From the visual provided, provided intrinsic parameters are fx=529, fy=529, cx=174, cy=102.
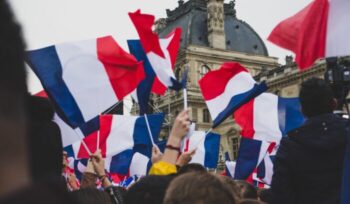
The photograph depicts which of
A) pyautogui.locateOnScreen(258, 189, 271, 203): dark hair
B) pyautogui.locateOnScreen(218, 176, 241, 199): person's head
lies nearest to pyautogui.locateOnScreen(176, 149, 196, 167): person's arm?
pyautogui.locateOnScreen(218, 176, 241, 199): person's head

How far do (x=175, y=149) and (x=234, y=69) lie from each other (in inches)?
225

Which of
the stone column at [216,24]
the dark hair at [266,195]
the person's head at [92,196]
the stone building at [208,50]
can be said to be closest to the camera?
the person's head at [92,196]

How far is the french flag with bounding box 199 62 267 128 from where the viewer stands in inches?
290

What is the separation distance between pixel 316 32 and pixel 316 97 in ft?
3.45

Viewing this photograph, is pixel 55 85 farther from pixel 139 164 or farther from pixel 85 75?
pixel 139 164

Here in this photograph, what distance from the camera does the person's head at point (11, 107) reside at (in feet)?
1.88

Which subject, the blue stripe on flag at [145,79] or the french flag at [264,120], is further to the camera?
the french flag at [264,120]

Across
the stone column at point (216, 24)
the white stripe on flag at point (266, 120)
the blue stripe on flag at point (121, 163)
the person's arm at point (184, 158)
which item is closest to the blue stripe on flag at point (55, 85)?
the person's arm at point (184, 158)

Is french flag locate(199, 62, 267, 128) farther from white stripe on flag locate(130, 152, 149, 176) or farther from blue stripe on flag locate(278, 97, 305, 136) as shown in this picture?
white stripe on flag locate(130, 152, 149, 176)

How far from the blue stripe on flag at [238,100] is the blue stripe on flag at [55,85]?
1.71 metres

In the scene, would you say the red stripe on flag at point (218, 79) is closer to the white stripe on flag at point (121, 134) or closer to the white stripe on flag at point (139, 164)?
the white stripe on flag at point (121, 134)

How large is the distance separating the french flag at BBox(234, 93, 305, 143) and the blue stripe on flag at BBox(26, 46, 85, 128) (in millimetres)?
3879

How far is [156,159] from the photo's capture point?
3266 mm

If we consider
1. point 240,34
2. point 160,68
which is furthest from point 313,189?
point 240,34
